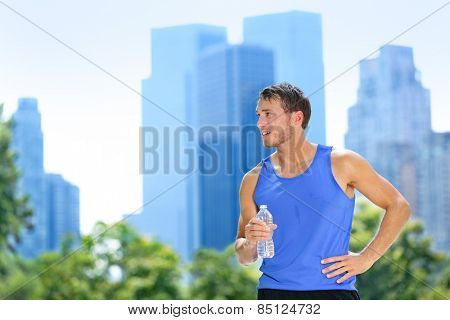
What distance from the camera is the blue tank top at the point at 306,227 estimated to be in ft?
Answer: 4.92

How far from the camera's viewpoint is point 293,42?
41.9ft

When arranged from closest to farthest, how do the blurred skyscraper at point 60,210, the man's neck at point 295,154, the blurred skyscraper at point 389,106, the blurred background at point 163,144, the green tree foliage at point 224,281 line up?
the man's neck at point 295,154, the green tree foliage at point 224,281, the blurred background at point 163,144, the blurred skyscraper at point 60,210, the blurred skyscraper at point 389,106

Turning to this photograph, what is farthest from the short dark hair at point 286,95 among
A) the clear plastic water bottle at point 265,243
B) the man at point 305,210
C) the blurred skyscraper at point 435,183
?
the blurred skyscraper at point 435,183

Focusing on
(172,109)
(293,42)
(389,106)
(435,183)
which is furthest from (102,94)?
(435,183)

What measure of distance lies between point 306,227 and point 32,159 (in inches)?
399

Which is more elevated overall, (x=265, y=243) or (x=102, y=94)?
(x=102, y=94)

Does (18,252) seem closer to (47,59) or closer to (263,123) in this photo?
(47,59)

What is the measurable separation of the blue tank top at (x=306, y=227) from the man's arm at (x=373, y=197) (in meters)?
0.03

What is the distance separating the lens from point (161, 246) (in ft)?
34.7

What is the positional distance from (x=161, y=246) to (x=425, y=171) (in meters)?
4.74

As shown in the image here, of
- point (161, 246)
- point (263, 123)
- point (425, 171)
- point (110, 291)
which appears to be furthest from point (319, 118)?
point (263, 123)

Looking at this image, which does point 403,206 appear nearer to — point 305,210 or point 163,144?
point 305,210

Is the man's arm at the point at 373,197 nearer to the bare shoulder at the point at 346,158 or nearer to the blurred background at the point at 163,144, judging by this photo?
the bare shoulder at the point at 346,158

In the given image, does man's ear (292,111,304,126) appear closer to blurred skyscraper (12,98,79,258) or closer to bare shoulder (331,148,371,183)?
bare shoulder (331,148,371,183)
